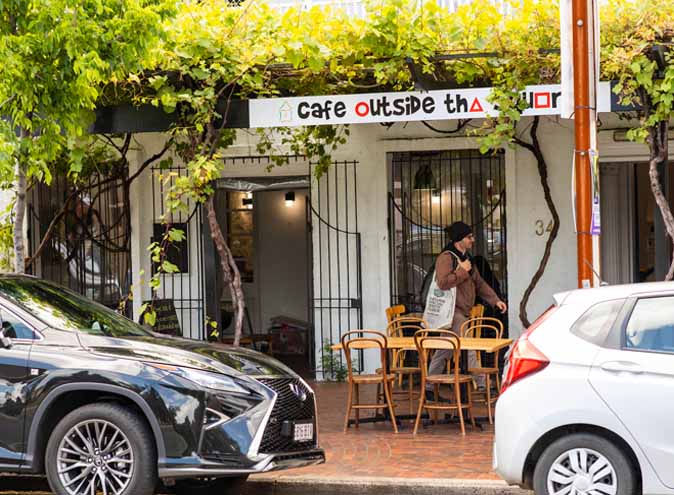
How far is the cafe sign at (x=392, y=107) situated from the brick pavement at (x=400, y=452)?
3.05 meters

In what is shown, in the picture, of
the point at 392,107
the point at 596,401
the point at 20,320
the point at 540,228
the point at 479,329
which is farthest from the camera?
the point at 540,228

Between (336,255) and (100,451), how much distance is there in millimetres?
7231

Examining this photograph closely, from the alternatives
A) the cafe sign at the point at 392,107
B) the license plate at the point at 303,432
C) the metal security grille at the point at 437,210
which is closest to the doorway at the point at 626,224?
the metal security grille at the point at 437,210

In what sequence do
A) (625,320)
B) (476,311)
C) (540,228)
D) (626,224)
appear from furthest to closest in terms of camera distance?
(626,224), (540,228), (476,311), (625,320)

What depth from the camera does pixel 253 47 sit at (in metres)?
10.9

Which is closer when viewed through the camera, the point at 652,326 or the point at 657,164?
the point at 652,326

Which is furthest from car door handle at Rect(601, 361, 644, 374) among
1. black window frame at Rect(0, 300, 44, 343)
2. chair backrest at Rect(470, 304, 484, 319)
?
chair backrest at Rect(470, 304, 484, 319)

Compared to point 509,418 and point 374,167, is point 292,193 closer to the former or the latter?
point 374,167

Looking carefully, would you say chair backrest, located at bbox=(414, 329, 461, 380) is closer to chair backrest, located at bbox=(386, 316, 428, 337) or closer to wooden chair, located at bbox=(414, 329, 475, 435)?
wooden chair, located at bbox=(414, 329, 475, 435)

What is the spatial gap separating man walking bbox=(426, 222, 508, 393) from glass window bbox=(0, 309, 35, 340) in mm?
4875

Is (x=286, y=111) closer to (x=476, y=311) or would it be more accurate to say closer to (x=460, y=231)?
(x=460, y=231)

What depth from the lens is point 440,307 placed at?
12.1 meters

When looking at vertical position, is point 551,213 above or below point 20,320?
above

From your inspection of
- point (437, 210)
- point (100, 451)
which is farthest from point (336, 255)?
point (100, 451)
